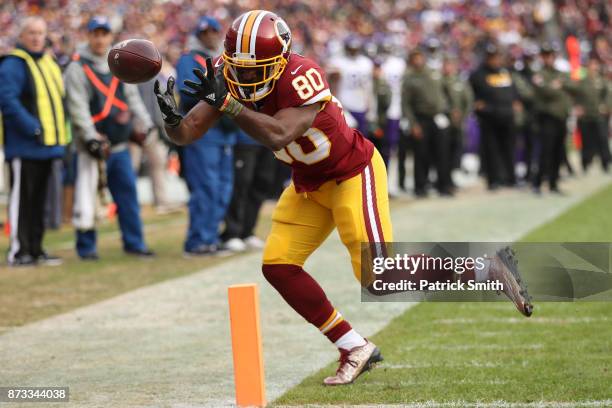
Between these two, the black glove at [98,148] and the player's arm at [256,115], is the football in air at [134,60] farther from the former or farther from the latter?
the black glove at [98,148]

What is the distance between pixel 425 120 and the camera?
15.1 m

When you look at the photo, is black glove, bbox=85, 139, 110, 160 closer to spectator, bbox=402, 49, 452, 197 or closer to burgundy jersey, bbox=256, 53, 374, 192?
burgundy jersey, bbox=256, 53, 374, 192

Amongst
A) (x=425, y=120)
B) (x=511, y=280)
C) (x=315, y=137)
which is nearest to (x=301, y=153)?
(x=315, y=137)

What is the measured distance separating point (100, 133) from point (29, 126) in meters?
0.72

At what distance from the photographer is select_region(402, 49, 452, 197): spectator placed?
14805 millimetres

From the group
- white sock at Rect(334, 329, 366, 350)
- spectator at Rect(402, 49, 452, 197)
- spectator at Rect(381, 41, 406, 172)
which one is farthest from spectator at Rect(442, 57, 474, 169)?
white sock at Rect(334, 329, 366, 350)

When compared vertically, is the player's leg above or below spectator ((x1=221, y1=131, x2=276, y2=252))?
above

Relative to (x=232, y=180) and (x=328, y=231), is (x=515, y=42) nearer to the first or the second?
(x=232, y=180)

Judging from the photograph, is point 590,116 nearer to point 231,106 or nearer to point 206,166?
point 206,166

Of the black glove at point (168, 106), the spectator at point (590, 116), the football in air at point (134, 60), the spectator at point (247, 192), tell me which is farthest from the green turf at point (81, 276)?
the spectator at point (590, 116)

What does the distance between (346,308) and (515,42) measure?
2600 cm

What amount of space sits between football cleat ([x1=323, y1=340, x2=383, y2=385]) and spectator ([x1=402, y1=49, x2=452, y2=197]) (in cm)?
984

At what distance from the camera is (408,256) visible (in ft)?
15.6

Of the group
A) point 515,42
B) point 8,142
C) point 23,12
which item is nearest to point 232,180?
point 8,142
